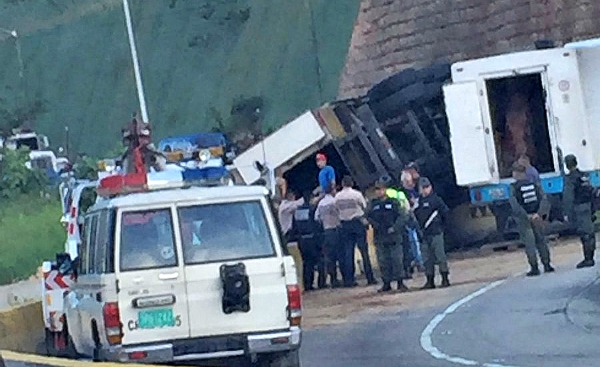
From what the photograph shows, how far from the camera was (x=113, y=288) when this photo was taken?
589 inches

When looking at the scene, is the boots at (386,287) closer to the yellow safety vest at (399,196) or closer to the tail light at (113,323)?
the yellow safety vest at (399,196)

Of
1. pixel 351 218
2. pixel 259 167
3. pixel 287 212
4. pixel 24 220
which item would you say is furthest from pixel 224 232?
pixel 24 220

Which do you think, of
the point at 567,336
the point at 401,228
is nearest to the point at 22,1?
the point at 401,228

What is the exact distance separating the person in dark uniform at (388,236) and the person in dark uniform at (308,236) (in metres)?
1.69

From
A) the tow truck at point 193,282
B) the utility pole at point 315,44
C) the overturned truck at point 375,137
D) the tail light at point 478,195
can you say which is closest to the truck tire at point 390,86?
the overturned truck at point 375,137

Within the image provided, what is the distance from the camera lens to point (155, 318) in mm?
15016

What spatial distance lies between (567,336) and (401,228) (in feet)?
23.5

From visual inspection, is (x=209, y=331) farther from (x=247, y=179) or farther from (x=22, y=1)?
(x=22, y=1)

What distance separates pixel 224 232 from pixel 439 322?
183 inches

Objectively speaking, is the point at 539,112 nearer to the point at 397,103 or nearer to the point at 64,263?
the point at 397,103

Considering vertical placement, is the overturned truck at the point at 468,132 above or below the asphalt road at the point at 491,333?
above

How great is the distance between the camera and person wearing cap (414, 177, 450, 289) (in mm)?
22812

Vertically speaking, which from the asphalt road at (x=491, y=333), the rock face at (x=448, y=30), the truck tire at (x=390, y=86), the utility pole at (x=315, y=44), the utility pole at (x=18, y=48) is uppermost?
the utility pole at (x=18, y=48)

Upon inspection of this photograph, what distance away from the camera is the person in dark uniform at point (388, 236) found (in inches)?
931
